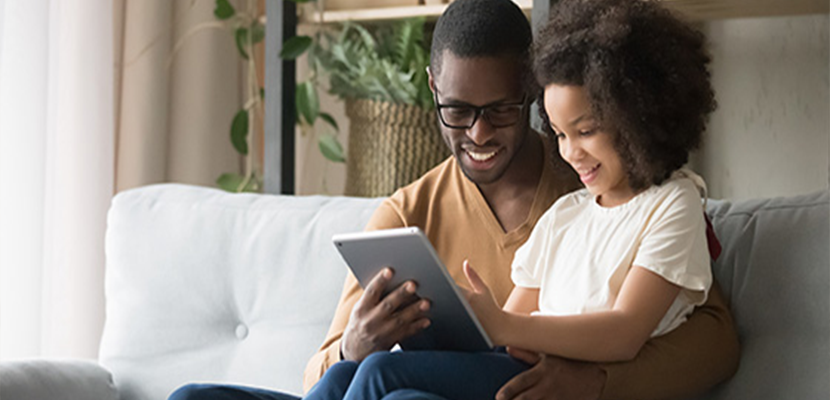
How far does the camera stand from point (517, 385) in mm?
1132

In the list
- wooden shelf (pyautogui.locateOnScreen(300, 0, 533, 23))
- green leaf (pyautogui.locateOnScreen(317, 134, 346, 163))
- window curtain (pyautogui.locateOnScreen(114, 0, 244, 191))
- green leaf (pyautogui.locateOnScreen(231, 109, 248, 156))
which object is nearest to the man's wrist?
wooden shelf (pyautogui.locateOnScreen(300, 0, 533, 23))

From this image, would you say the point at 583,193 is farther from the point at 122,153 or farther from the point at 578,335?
the point at 122,153

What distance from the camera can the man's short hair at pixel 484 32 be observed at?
4.48 ft

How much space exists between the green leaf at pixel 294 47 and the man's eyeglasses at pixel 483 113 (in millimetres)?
657

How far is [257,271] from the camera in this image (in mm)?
1694

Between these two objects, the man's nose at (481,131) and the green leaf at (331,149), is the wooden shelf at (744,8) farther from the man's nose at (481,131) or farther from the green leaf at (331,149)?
the green leaf at (331,149)

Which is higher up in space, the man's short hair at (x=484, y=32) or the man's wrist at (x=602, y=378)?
the man's short hair at (x=484, y=32)

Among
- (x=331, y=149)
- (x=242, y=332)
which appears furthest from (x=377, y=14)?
(x=242, y=332)

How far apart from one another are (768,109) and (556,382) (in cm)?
107

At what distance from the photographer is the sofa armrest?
1544 millimetres

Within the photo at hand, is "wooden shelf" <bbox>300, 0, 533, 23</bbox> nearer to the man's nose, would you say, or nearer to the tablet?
the man's nose

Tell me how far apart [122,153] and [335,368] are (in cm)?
141

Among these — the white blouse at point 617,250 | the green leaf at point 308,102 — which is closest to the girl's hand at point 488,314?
the white blouse at point 617,250

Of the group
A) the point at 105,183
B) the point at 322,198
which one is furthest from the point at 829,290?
the point at 105,183
